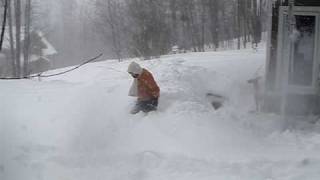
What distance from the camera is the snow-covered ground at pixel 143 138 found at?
8.58 m

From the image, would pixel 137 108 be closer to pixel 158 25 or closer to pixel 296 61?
pixel 296 61

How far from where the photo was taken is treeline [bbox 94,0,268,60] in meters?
46.4

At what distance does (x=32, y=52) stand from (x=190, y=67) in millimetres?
42584

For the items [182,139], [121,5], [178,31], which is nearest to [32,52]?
[121,5]

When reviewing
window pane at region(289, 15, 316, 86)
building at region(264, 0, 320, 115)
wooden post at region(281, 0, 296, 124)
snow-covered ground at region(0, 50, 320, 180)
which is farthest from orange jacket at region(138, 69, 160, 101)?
window pane at region(289, 15, 316, 86)

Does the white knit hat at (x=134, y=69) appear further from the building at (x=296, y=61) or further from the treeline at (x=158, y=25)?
the treeline at (x=158, y=25)

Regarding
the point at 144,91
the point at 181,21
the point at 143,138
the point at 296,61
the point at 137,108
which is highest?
the point at 181,21

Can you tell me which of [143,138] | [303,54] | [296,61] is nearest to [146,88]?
[143,138]

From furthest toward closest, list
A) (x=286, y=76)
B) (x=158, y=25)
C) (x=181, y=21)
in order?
(x=181, y=21) → (x=158, y=25) → (x=286, y=76)

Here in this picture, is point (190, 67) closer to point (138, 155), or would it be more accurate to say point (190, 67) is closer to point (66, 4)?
point (138, 155)

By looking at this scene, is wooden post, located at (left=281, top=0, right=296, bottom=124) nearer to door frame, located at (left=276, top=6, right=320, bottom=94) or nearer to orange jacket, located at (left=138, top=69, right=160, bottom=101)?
door frame, located at (left=276, top=6, right=320, bottom=94)

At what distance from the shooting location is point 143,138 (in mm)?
9422

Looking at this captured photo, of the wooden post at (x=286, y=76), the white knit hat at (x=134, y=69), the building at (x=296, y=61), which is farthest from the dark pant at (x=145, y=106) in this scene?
the building at (x=296, y=61)

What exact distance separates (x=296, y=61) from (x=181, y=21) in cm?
4174
